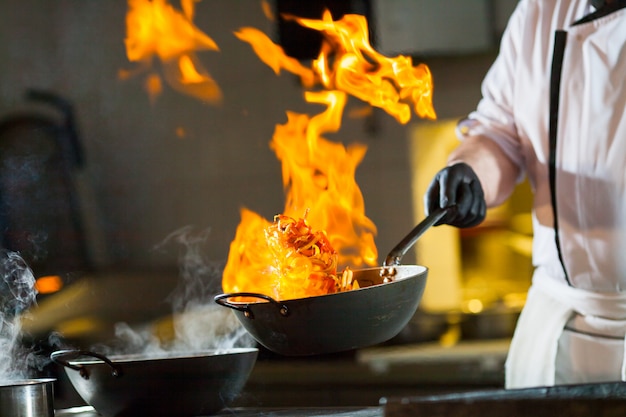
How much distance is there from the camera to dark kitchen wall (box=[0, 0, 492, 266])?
3062 mm

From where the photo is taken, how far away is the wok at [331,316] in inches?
44.4

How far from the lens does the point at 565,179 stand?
166cm

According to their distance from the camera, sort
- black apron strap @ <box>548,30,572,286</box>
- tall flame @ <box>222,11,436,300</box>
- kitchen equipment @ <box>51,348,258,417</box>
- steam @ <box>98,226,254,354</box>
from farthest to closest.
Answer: steam @ <box>98,226,254,354</box> → black apron strap @ <box>548,30,572,286</box> → tall flame @ <box>222,11,436,300</box> → kitchen equipment @ <box>51,348,258,417</box>

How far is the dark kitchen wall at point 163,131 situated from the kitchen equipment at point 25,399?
6.31 ft

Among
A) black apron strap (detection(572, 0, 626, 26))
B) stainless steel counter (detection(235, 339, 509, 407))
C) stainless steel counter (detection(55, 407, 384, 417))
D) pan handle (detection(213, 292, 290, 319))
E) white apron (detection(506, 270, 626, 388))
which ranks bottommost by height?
stainless steel counter (detection(235, 339, 509, 407))

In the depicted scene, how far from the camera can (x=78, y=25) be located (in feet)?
10.5

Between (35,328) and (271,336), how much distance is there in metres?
2.18

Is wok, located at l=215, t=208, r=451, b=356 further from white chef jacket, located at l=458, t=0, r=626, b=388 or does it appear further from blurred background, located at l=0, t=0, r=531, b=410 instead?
blurred background, located at l=0, t=0, r=531, b=410

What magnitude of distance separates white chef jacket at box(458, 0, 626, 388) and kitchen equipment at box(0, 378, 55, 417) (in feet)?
3.31

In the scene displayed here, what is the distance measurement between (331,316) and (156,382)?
0.32 meters

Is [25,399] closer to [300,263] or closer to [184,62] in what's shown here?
[300,263]

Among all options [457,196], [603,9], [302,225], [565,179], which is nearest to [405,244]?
[302,225]

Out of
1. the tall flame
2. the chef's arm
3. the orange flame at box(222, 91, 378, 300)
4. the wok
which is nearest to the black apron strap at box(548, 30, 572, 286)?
the chef's arm

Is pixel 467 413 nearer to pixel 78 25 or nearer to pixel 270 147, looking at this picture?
pixel 270 147
